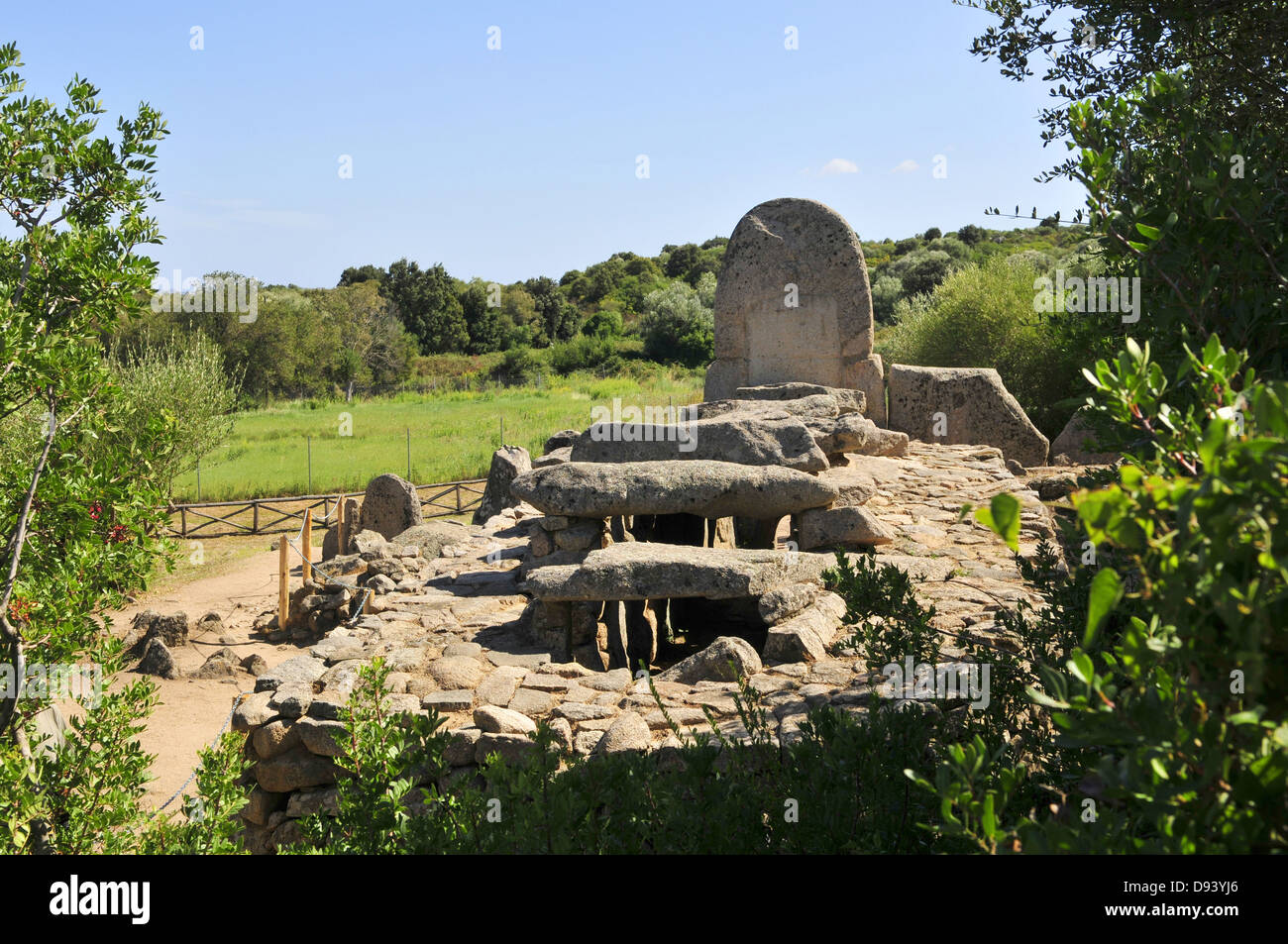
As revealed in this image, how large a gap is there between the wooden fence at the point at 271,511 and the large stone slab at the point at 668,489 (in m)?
12.0

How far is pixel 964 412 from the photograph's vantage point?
11.8m

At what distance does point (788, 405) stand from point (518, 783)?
7566 millimetres

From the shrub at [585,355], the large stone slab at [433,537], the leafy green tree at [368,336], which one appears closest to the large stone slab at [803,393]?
the large stone slab at [433,537]

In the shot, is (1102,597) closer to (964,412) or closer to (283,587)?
(283,587)

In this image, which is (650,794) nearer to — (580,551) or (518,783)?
(518,783)

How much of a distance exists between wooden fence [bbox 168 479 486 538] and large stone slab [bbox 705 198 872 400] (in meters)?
9.11

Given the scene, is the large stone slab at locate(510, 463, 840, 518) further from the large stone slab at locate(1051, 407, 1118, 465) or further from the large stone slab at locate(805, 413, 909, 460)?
the large stone slab at locate(1051, 407, 1118, 465)

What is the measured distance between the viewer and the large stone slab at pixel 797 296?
455 inches

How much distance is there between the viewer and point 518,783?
2662 mm

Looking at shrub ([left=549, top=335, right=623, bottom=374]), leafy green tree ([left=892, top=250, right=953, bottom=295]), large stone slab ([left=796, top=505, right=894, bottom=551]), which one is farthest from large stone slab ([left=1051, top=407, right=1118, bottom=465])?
shrub ([left=549, top=335, right=623, bottom=374])

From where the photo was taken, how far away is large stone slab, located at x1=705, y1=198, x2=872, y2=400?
11547 millimetres

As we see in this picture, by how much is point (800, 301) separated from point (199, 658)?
27.6 feet
